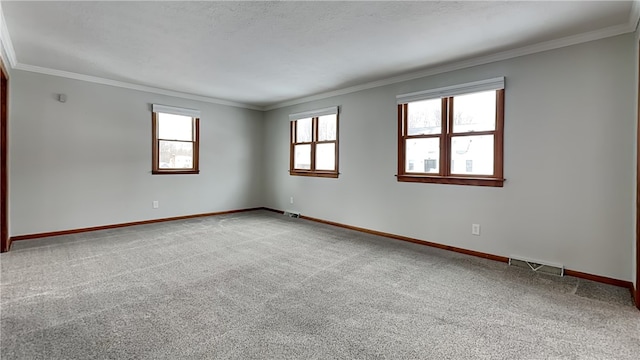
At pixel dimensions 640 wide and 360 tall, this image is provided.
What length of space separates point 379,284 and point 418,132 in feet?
7.76

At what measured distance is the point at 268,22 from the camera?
9.18 ft

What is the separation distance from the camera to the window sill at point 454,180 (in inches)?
142

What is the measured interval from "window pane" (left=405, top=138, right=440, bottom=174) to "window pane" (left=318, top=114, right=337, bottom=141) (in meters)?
1.59

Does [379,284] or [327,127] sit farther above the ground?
[327,127]

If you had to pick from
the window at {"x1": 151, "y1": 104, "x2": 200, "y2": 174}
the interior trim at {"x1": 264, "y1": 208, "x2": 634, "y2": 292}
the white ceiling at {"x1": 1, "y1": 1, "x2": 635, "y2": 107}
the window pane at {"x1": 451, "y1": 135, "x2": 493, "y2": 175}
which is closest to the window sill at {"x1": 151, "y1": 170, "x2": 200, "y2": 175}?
the window at {"x1": 151, "y1": 104, "x2": 200, "y2": 174}

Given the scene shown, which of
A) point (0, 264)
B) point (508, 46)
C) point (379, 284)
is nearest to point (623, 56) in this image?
point (508, 46)

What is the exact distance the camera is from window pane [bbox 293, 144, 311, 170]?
20.2ft

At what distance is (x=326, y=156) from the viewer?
19.0 feet

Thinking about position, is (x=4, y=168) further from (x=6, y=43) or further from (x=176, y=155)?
(x=176, y=155)

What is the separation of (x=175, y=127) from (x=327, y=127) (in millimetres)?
2869

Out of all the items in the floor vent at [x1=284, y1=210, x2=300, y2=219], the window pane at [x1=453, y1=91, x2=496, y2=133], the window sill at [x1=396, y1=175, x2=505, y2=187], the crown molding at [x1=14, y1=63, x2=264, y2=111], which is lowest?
the floor vent at [x1=284, y1=210, x2=300, y2=219]

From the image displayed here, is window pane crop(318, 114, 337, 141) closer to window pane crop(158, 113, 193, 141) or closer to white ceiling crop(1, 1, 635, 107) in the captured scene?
white ceiling crop(1, 1, 635, 107)

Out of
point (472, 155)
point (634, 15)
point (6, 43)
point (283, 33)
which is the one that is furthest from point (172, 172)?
point (634, 15)

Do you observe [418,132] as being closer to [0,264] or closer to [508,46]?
[508,46]
